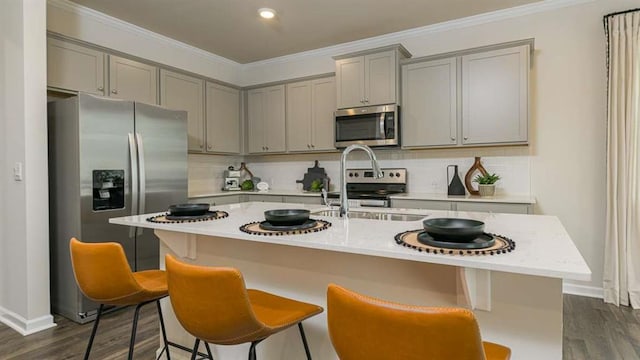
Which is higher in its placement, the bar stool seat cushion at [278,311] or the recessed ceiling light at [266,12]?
the recessed ceiling light at [266,12]

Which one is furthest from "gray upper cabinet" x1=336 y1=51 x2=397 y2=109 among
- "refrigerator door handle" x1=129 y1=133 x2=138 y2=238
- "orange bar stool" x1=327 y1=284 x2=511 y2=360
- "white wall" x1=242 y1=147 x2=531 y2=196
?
"orange bar stool" x1=327 y1=284 x2=511 y2=360

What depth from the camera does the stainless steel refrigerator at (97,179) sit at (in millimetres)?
2740

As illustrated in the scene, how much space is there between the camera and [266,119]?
15.7ft

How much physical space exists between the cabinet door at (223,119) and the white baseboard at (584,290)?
3.94 meters

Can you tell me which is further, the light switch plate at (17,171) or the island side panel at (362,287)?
the light switch plate at (17,171)

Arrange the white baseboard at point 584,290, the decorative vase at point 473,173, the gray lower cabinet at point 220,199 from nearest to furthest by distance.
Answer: the white baseboard at point 584,290
the decorative vase at point 473,173
the gray lower cabinet at point 220,199

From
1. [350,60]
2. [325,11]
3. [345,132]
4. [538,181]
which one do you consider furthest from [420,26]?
[538,181]

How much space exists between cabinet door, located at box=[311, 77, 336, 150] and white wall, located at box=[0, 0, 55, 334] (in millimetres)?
2595

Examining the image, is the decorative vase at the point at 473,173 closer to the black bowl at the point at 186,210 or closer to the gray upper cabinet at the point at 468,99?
the gray upper cabinet at the point at 468,99

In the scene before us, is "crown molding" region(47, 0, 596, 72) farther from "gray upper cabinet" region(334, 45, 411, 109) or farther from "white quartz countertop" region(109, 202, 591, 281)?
"white quartz countertop" region(109, 202, 591, 281)

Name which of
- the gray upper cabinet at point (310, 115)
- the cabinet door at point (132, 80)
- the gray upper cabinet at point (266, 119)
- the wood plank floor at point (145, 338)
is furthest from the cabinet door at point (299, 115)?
the wood plank floor at point (145, 338)

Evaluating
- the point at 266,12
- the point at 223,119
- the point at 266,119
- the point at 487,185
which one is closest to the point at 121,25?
the point at 223,119

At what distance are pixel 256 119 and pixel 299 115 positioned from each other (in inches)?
27.2

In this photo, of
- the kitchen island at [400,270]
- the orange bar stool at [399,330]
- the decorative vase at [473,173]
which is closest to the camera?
the orange bar stool at [399,330]
